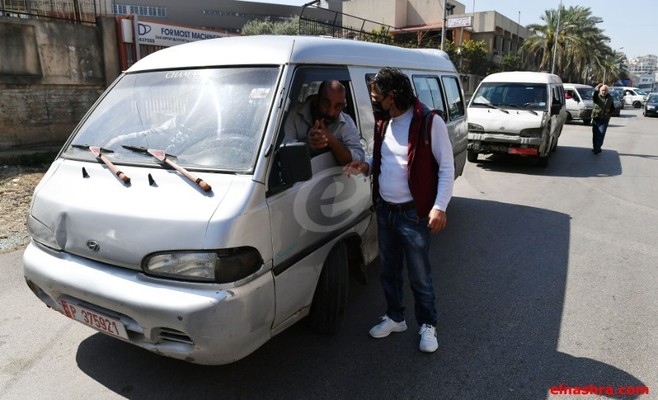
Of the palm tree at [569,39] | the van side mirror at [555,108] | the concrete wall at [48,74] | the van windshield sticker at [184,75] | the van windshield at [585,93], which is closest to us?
the van windshield sticker at [184,75]

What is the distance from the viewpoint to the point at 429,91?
522 centimetres

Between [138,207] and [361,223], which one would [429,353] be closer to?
[361,223]

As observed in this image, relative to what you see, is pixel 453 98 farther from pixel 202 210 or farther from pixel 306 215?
pixel 202 210

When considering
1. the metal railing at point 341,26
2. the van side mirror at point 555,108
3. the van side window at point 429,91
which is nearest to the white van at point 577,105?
the metal railing at point 341,26

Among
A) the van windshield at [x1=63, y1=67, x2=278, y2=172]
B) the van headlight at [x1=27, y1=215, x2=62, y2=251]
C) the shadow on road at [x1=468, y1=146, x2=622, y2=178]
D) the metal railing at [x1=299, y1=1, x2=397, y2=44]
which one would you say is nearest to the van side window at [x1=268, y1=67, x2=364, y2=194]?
the van windshield at [x1=63, y1=67, x2=278, y2=172]

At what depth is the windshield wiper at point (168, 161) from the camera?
8.22 feet

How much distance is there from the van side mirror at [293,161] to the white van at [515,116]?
8017 millimetres

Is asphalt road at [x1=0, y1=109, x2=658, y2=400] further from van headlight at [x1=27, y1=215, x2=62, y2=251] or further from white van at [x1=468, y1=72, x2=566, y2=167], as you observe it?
white van at [x1=468, y1=72, x2=566, y2=167]

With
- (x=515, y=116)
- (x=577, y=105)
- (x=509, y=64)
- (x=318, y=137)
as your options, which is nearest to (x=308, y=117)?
(x=318, y=137)

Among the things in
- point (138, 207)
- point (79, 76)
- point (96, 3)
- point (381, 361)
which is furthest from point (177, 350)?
point (96, 3)

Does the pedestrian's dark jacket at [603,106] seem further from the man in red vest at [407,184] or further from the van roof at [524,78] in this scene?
the man in red vest at [407,184]

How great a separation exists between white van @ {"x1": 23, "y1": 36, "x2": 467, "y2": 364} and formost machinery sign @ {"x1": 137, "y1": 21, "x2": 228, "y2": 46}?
9.27 meters

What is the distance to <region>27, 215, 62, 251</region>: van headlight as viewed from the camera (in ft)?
9.12

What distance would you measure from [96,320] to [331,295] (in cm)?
145
